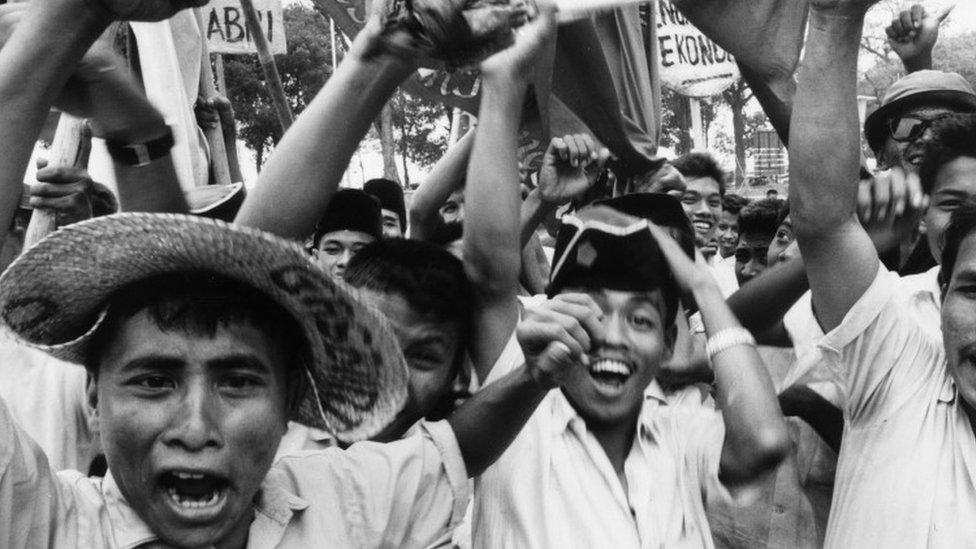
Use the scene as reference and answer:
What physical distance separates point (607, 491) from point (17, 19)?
1427mm

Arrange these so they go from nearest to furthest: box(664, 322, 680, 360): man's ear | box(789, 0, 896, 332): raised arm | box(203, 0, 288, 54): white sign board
A: box(789, 0, 896, 332): raised arm → box(664, 322, 680, 360): man's ear → box(203, 0, 288, 54): white sign board

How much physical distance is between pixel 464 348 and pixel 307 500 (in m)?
0.88

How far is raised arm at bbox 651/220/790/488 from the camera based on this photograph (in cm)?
225

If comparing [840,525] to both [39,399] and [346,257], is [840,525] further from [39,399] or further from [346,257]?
[346,257]

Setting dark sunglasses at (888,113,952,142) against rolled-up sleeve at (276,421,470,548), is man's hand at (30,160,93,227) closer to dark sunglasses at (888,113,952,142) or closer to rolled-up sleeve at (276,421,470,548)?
rolled-up sleeve at (276,421,470,548)

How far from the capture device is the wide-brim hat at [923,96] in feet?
12.1

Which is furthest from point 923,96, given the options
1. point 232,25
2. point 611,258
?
point 232,25

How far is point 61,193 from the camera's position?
9.56 feet

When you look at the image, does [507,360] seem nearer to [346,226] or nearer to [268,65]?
[346,226]

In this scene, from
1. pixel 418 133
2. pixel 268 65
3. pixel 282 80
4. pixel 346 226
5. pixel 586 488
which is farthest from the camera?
pixel 418 133

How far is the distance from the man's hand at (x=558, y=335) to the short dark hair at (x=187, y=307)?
1.37 ft

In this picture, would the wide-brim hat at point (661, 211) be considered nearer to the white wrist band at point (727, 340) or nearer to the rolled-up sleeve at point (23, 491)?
the white wrist band at point (727, 340)

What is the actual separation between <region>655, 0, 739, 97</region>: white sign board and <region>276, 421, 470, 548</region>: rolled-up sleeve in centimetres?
735

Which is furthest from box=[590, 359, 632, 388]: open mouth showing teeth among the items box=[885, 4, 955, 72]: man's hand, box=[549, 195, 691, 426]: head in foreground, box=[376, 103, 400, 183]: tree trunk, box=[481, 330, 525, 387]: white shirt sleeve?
box=[376, 103, 400, 183]: tree trunk
